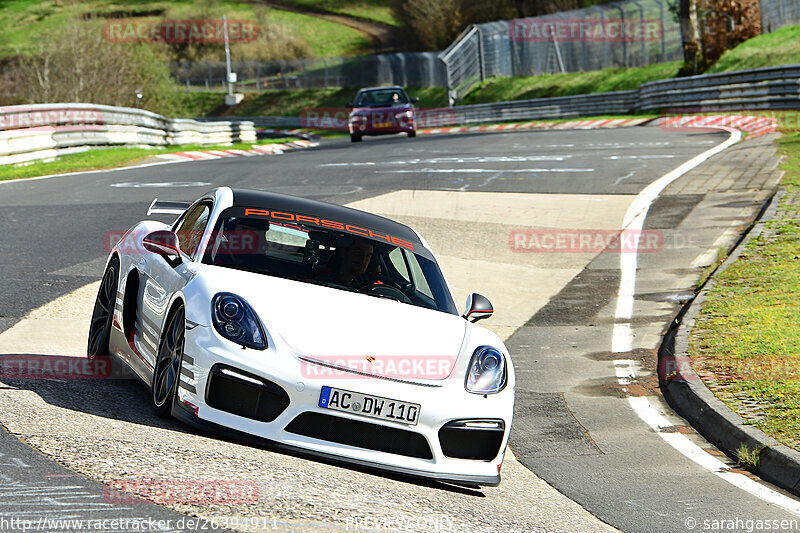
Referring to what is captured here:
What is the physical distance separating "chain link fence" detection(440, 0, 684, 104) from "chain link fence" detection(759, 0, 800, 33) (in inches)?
153

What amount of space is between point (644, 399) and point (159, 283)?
13.2ft

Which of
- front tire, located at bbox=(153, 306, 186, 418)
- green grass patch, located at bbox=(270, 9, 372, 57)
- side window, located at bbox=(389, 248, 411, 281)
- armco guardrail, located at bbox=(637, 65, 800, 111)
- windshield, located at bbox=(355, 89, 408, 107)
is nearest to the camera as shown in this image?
front tire, located at bbox=(153, 306, 186, 418)

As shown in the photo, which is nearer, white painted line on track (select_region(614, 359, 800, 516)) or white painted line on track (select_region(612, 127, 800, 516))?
white painted line on track (select_region(614, 359, 800, 516))

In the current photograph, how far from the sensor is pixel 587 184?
1919 cm

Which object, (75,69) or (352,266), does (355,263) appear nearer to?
(352,266)

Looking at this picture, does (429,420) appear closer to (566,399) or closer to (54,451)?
(54,451)

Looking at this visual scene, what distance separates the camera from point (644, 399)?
28.0 ft

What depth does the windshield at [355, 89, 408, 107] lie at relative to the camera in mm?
34562

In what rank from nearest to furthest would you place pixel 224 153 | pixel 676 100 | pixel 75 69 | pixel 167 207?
pixel 167 207, pixel 224 153, pixel 676 100, pixel 75 69
